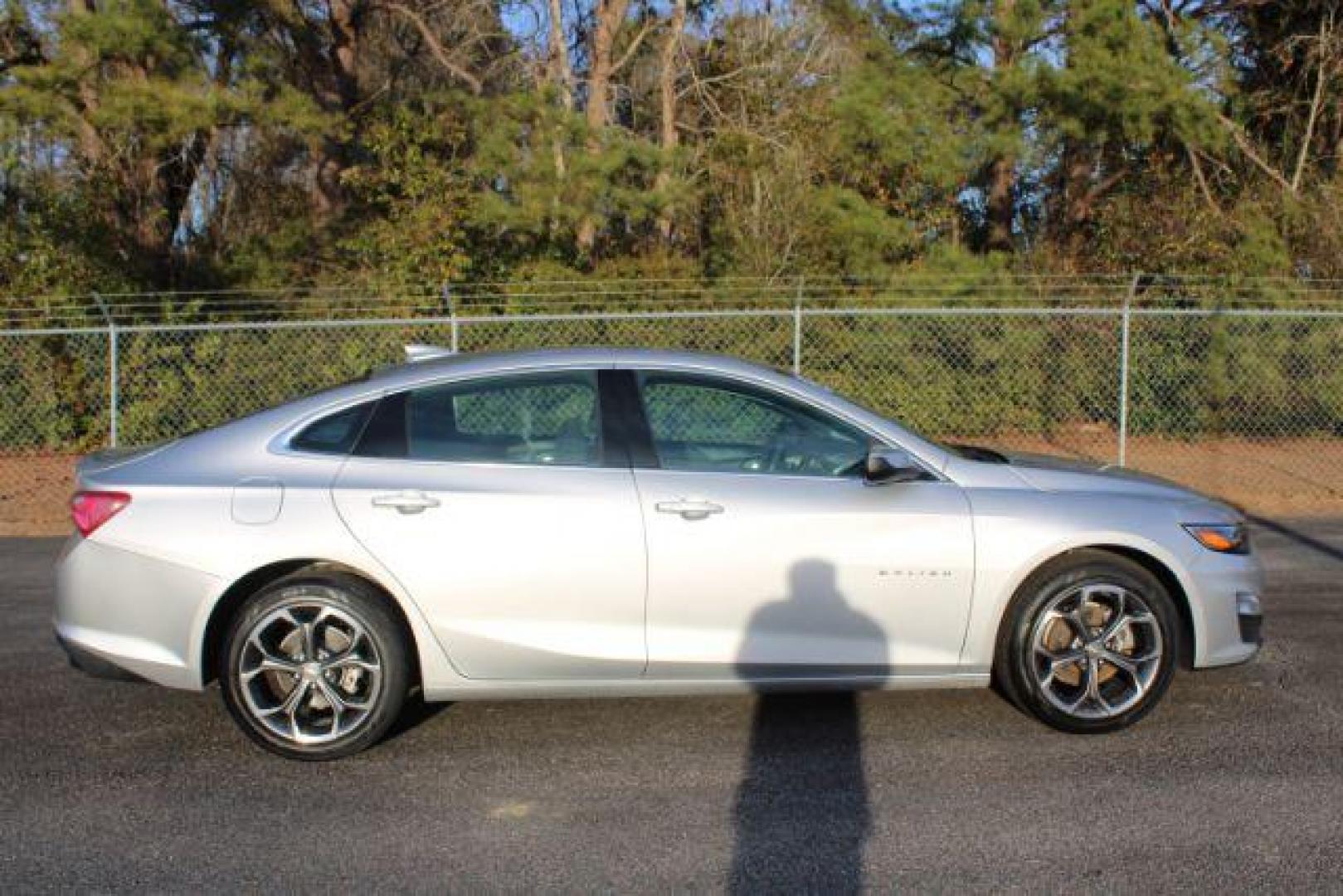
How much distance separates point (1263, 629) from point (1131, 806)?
2.92 metres

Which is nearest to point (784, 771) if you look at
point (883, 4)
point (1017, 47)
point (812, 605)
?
point (812, 605)

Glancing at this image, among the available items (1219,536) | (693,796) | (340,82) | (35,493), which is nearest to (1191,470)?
(1219,536)

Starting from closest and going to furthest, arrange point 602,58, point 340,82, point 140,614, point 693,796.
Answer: point 693,796 < point 140,614 < point 602,58 < point 340,82

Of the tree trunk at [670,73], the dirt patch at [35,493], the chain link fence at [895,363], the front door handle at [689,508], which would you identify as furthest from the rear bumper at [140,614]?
the tree trunk at [670,73]

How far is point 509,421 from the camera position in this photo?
500 cm

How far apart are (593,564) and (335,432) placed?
1.18 m

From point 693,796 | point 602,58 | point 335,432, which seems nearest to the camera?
point 693,796

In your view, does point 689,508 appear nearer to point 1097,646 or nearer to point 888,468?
point 888,468

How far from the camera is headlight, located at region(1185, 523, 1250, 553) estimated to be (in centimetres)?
Answer: 499

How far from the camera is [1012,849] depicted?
389 cm

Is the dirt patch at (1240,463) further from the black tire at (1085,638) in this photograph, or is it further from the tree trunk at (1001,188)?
the black tire at (1085,638)

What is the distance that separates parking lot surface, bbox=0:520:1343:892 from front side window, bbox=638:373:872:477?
3.64 ft

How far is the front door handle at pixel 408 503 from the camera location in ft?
15.4

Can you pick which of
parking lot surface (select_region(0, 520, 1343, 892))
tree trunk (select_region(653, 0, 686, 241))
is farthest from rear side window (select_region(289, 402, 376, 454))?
tree trunk (select_region(653, 0, 686, 241))
